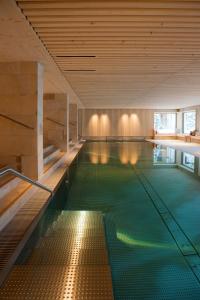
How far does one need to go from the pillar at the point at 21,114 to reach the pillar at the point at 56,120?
541 centimetres

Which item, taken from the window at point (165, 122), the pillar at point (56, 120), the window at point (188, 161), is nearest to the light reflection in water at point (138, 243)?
the window at point (188, 161)

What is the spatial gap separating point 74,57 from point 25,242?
382cm

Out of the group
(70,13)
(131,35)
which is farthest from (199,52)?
(70,13)

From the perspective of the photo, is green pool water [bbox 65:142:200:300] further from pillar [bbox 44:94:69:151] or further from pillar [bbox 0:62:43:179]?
pillar [bbox 44:94:69:151]

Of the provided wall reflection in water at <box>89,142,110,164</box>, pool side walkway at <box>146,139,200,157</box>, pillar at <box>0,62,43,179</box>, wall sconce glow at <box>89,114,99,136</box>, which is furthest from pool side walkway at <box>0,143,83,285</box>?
wall sconce glow at <box>89,114,99,136</box>

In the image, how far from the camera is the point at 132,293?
2.32 m

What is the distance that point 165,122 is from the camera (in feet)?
77.0

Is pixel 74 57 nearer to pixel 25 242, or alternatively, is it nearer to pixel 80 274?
pixel 25 242

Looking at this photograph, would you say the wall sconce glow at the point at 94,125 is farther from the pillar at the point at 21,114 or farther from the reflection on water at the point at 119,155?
the pillar at the point at 21,114

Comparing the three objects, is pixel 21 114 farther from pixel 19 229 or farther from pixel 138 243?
pixel 138 243

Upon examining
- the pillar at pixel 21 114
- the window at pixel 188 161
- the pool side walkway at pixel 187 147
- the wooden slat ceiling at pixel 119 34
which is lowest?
the window at pixel 188 161

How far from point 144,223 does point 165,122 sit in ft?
67.1

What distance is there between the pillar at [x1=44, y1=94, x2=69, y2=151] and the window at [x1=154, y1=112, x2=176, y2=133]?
13452 mm

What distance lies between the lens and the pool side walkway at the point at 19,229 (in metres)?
2.64
